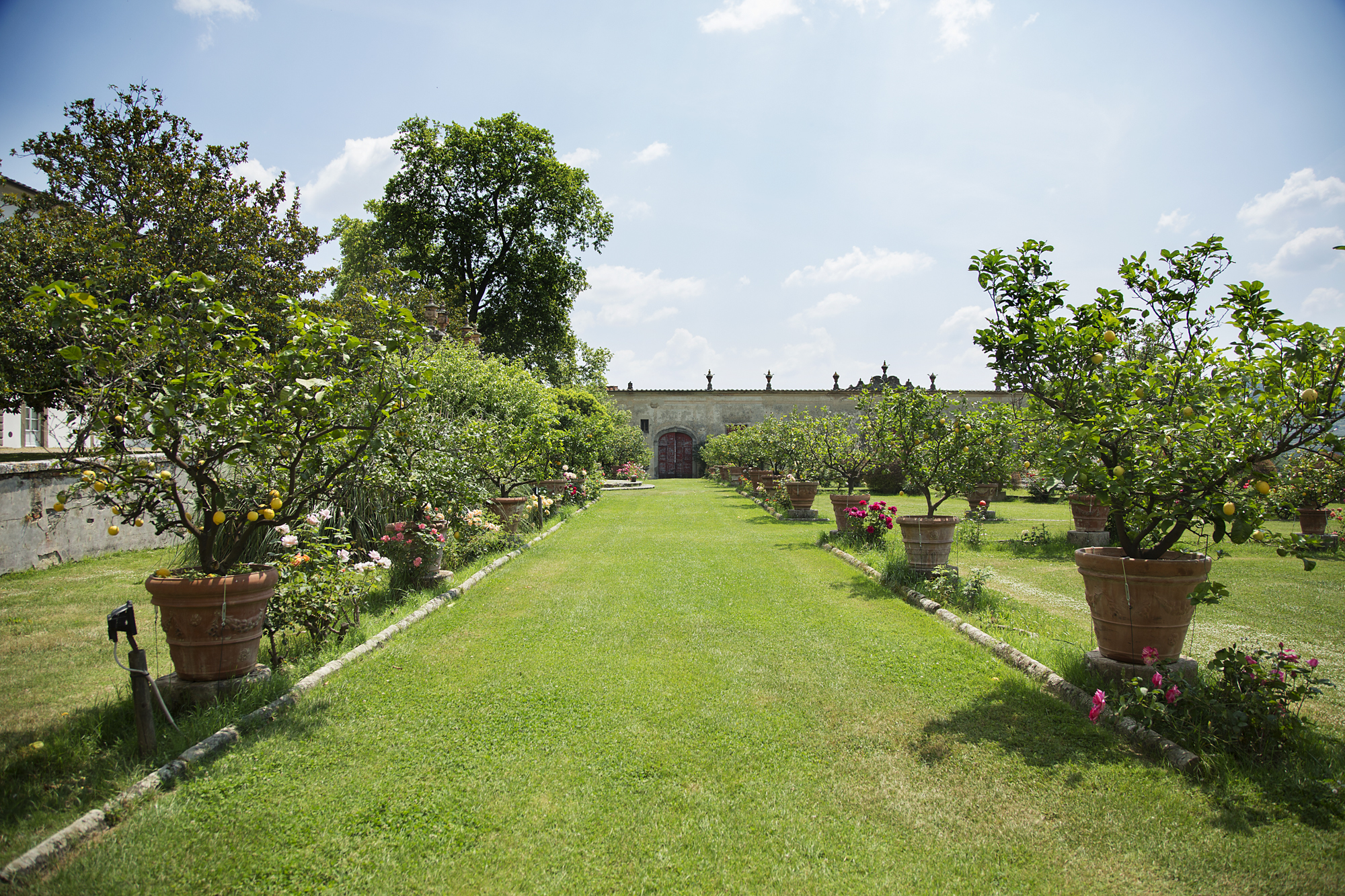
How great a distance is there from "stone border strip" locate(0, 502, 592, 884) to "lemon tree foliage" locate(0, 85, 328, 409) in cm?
792

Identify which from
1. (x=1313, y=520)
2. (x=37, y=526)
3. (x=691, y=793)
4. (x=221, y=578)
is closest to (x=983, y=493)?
(x=1313, y=520)

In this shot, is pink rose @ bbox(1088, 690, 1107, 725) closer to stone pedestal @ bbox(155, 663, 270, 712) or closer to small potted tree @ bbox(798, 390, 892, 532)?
stone pedestal @ bbox(155, 663, 270, 712)

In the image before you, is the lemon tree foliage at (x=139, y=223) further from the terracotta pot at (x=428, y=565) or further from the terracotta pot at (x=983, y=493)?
the terracotta pot at (x=983, y=493)

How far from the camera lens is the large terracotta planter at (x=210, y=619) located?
3.41m

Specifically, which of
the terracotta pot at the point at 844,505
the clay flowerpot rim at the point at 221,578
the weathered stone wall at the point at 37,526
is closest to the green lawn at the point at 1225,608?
the terracotta pot at the point at 844,505

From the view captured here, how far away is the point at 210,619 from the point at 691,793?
265 centimetres

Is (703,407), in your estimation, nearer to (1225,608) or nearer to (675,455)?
(675,455)

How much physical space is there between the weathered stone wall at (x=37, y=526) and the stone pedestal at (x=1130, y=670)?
912cm

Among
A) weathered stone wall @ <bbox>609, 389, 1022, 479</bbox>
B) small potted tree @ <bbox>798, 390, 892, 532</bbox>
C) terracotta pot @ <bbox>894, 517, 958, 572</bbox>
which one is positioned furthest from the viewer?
weathered stone wall @ <bbox>609, 389, 1022, 479</bbox>

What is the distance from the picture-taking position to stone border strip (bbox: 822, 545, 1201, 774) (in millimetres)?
2932

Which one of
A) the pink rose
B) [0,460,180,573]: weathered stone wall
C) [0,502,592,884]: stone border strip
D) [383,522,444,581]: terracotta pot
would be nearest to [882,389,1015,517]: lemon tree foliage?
the pink rose

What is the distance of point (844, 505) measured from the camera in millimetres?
10555

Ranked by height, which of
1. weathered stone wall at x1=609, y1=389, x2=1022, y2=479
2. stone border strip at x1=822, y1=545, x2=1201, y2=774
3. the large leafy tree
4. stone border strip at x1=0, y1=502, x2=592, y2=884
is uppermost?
the large leafy tree

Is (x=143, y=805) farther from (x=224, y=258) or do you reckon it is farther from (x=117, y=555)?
(x=224, y=258)
